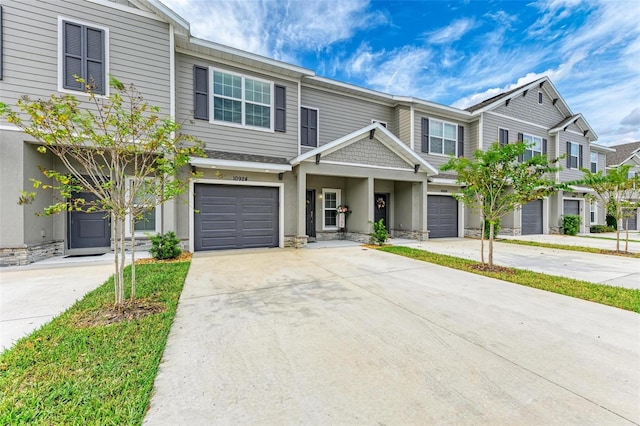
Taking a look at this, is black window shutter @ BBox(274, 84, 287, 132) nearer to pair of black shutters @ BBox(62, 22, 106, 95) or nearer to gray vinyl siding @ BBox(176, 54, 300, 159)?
gray vinyl siding @ BBox(176, 54, 300, 159)

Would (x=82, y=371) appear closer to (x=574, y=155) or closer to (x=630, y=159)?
(x=574, y=155)

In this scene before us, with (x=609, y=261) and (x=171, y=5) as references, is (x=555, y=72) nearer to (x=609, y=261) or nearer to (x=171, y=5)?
(x=609, y=261)

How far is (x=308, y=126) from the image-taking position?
1084 cm

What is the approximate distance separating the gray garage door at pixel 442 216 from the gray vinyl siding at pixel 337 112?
17.0 ft

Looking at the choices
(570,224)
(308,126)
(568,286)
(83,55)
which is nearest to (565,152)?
(570,224)

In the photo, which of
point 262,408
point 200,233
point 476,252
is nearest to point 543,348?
point 262,408

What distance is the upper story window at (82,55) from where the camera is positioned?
677 cm

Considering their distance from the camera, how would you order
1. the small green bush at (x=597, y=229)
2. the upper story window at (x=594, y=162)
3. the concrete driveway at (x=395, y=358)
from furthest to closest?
1. the upper story window at (x=594, y=162)
2. the small green bush at (x=597, y=229)
3. the concrete driveway at (x=395, y=358)

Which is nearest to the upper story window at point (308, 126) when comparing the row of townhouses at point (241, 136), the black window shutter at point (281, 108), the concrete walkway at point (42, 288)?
the row of townhouses at point (241, 136)

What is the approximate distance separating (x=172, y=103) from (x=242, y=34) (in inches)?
192

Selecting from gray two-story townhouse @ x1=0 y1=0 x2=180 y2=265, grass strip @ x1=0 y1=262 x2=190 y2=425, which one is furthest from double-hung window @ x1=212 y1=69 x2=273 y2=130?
grass strip @ x1=0 y1=262 x2=190 y2=425

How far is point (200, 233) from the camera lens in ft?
28.7

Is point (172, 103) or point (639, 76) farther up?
point (639, 76)

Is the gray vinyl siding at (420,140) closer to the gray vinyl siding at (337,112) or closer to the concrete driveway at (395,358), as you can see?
the gray vinyl siding at (337,112)
